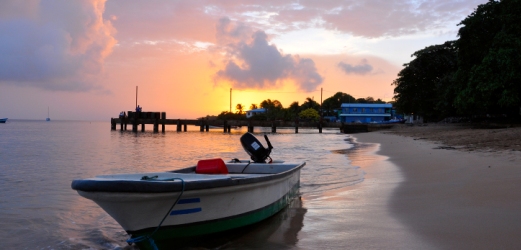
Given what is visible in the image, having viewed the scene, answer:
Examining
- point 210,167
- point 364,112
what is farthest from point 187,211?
point 364,112

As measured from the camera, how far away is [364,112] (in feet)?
288

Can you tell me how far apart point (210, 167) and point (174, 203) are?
2377 mm

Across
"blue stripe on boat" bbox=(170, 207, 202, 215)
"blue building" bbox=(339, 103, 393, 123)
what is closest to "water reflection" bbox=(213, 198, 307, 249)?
"blue stripe on boat" bbox=(170, 207, 202, 215)

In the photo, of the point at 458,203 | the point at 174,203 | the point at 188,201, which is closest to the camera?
the point at 174,203

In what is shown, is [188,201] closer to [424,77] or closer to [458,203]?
[458,203]

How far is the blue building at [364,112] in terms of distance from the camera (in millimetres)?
87562

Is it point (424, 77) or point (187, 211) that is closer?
point (187, 211)

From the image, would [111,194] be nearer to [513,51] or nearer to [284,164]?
[284,164]

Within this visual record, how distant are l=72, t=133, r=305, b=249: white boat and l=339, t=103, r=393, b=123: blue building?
8373 cm

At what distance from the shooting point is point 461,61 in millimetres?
30938

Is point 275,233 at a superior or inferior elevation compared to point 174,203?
inferior

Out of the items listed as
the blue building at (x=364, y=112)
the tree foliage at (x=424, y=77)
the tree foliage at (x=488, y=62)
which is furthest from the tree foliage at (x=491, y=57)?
the blue building at (x=364, y=112)

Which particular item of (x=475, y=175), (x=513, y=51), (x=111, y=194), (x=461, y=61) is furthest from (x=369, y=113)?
(x=111, y=194)

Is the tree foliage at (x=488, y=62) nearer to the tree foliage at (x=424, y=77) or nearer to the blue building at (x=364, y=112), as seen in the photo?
the tree foliage at (x=424, y=77)
